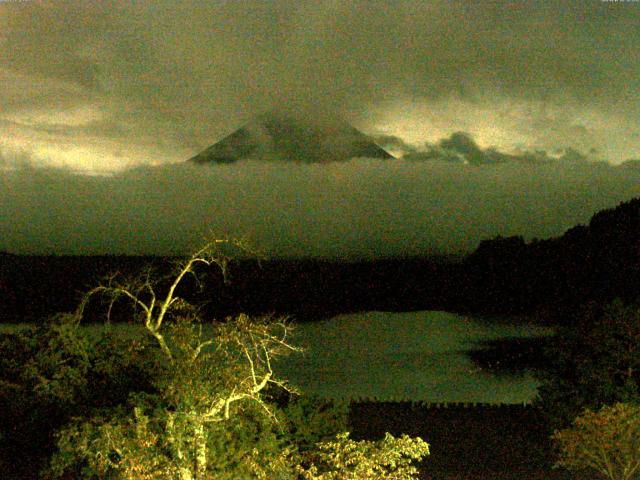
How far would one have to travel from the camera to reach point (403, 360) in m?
35.4

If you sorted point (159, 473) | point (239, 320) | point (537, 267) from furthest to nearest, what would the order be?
point (537, 267), point (239, 320), point (159, 473)

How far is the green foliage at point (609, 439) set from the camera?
13.1 meters

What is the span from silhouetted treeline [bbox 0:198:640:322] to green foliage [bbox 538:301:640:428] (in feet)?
61.9

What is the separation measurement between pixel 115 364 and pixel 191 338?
12.2ft

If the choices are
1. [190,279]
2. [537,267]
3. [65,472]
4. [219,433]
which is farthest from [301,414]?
[537,267]

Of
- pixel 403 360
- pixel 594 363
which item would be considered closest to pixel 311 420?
pixel 594 363

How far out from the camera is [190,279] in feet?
137

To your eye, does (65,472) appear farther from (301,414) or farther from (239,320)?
(239,320)

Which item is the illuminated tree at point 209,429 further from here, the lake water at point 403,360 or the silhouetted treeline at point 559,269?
the silhouetted treeline at point 559,269

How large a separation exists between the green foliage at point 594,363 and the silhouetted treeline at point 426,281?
18870 mm

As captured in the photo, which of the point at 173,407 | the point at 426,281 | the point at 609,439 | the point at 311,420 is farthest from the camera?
the point at 426,281

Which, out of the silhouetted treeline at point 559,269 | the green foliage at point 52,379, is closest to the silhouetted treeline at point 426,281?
the silhouetted treeline at point 559,269

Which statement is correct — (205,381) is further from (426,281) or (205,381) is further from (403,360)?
(426,281)

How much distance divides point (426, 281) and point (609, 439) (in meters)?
39.4
